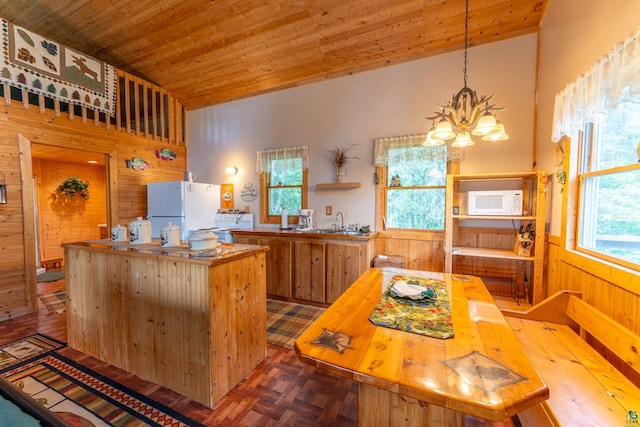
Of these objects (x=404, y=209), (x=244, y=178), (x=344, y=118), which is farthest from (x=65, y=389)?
(x=344, y=118)

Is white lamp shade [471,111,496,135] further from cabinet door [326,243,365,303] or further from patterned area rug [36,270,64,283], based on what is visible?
patterned area rug [36,270,64,283]

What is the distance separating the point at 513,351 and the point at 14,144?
4.72m

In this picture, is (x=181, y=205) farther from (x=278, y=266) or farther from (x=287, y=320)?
(x=287, y=320)

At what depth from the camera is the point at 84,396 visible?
5.65 feet

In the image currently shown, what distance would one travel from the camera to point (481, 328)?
118 cm

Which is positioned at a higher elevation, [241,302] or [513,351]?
[513,351]

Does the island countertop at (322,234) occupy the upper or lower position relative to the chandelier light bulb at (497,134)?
lower

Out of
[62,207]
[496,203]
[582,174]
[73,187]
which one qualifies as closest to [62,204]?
[62,207]

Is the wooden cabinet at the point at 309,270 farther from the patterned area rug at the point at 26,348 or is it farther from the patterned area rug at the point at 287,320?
the patterned area rug at the point at 26,348

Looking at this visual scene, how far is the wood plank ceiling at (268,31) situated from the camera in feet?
8.85

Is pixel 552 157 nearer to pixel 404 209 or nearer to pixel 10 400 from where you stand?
pixel 404 209

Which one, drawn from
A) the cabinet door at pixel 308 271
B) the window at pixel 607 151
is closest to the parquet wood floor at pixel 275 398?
the cabinet door at pixel 308 271

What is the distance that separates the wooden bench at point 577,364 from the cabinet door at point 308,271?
6.21 ft

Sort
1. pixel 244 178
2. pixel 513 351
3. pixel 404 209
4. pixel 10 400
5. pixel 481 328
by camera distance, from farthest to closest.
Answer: pixel 244 178
pixel 404 209
pixel 481 328
pixel 513 351
pixel 10 400
